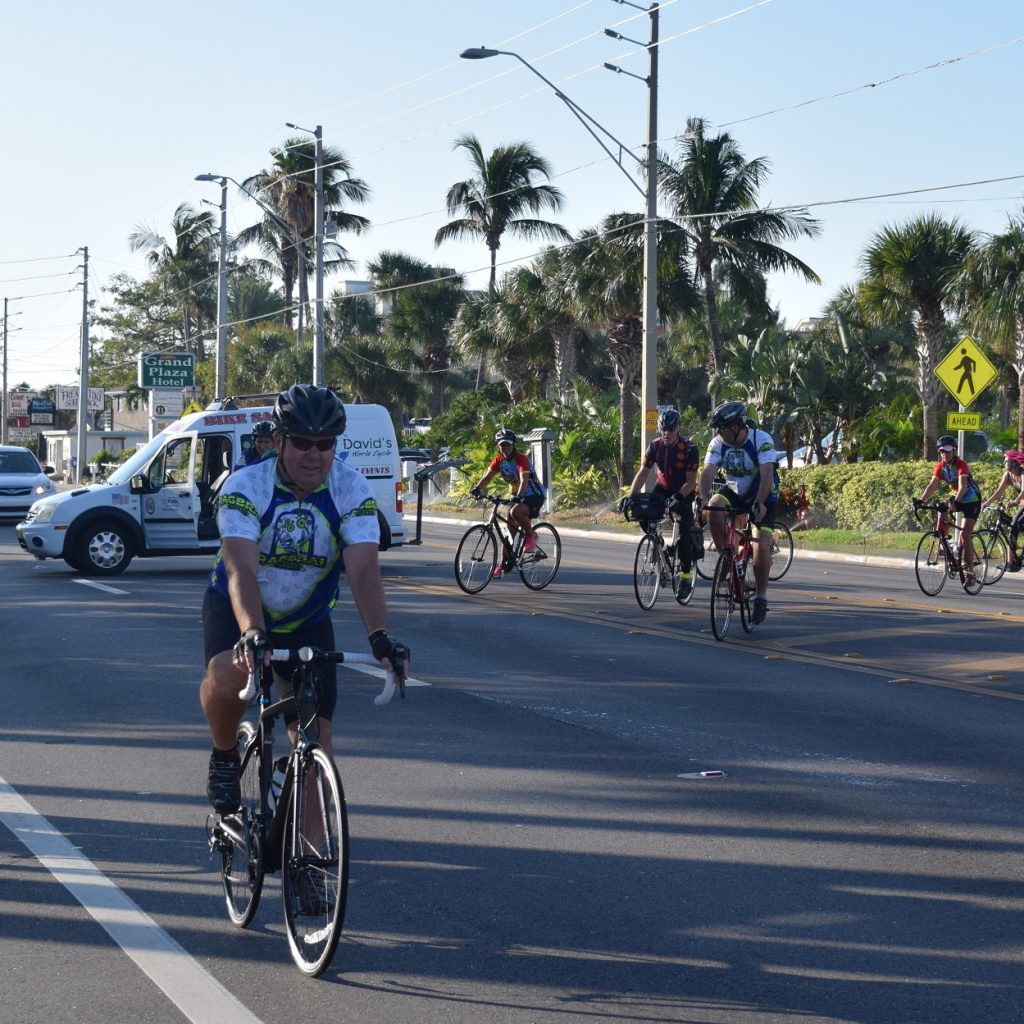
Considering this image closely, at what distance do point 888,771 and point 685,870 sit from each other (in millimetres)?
2196

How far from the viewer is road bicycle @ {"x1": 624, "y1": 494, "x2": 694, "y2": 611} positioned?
14328mm

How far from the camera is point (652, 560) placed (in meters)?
14.8

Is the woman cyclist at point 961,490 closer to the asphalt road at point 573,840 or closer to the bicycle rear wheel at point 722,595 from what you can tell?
the asphalt road at point 573,840

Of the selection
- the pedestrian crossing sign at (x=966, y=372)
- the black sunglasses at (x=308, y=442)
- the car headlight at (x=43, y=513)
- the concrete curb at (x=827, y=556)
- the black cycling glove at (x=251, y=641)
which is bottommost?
the concrete curb at (x=827, y=556)

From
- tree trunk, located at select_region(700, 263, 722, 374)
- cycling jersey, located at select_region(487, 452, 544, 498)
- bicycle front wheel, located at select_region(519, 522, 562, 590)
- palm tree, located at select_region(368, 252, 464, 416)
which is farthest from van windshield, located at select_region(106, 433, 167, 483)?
palm tree, located at select_region(368, 252, 464, 416)

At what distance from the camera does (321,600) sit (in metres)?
5.04

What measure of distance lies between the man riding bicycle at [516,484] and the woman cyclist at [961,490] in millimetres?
4323

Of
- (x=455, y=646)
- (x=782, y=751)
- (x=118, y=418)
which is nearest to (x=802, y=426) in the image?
(x=455, y=646)

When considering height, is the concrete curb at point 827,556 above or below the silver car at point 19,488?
below

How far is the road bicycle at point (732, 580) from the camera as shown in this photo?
12.5 m

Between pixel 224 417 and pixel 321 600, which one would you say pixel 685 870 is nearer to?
pixel 321 600

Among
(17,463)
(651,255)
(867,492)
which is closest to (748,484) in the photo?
(867,492)

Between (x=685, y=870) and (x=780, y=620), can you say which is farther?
(x=780, y=620)

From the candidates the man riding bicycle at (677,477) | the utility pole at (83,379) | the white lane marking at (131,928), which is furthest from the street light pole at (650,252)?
the utility pole at (83,379)
